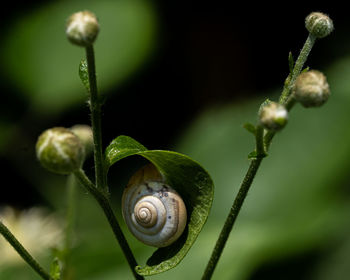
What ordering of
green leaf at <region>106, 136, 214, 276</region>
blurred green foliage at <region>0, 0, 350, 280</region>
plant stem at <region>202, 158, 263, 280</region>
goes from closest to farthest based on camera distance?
plant stem at <region>202, 158, 263, 280</region>
green leaf at <region>106, 136, 214, 276</region>
blurred green foliage at <region>0, 0, 350, 280</region>

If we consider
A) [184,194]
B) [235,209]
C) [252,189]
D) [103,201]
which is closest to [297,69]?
[235,209]

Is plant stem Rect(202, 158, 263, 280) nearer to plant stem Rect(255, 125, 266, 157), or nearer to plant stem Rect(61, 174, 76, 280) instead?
plant stem Rect(255, 125, 266, 157)

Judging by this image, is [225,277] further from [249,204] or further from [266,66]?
[266,66]

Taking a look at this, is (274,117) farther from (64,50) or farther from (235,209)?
(64,50)

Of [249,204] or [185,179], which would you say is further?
[249,204]

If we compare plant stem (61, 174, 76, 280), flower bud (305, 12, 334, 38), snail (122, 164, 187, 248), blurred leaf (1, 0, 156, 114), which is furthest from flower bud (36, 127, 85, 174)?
blurred leaf (1, 0, 156, 114)

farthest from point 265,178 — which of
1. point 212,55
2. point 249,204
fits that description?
point 212,55

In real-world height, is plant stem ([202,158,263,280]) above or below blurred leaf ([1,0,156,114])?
below
